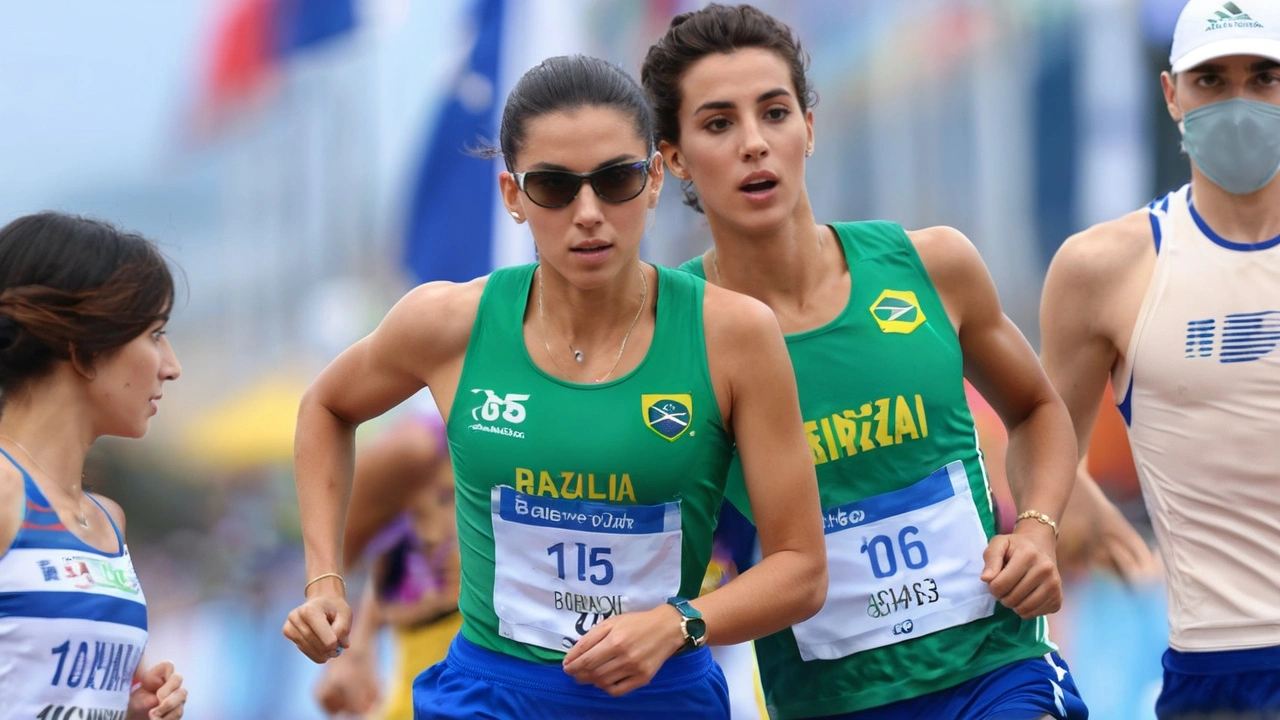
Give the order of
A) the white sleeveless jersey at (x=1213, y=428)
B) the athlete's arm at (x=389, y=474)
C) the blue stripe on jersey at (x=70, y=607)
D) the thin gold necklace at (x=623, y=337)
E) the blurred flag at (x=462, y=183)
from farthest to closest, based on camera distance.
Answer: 1. the blurred flag at (x=462, y=183)
2. the athlete's arm at (x=389, y=474)
3. the white sleeveless jersey at (x=1213, y=428)
4. the thin gold necklace at (x=623, y=337)
5. the blue stripe on jersey at (x=70, y=607)

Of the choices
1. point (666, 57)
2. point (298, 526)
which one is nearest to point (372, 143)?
point (298, 526)

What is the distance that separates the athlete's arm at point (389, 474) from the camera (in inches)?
190

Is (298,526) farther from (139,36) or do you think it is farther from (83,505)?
(83,505)

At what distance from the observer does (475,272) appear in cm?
591

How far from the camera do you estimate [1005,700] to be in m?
3.05

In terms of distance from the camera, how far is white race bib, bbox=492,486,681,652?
279 centimetres

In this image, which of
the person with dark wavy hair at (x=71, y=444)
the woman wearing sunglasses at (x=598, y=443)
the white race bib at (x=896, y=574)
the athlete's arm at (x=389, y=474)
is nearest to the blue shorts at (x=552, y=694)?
the woman wearing sunglasses at (x=598, y=443)

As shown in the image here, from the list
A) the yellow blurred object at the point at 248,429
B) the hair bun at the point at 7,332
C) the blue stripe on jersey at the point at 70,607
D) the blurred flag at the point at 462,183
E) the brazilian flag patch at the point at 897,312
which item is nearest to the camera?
the blue stripe on jersey at the point at 70,607

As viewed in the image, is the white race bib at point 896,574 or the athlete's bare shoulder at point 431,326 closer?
the athlete's bare shoulder at point 431,326

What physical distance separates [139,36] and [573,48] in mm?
1705

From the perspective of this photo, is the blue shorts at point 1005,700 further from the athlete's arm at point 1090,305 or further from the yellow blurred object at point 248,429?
the yellow blurred object at point 248,429

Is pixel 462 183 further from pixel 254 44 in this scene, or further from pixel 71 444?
pixel 71 444

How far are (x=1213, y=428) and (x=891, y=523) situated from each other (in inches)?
34.0

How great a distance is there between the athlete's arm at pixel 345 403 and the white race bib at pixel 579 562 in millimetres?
328
